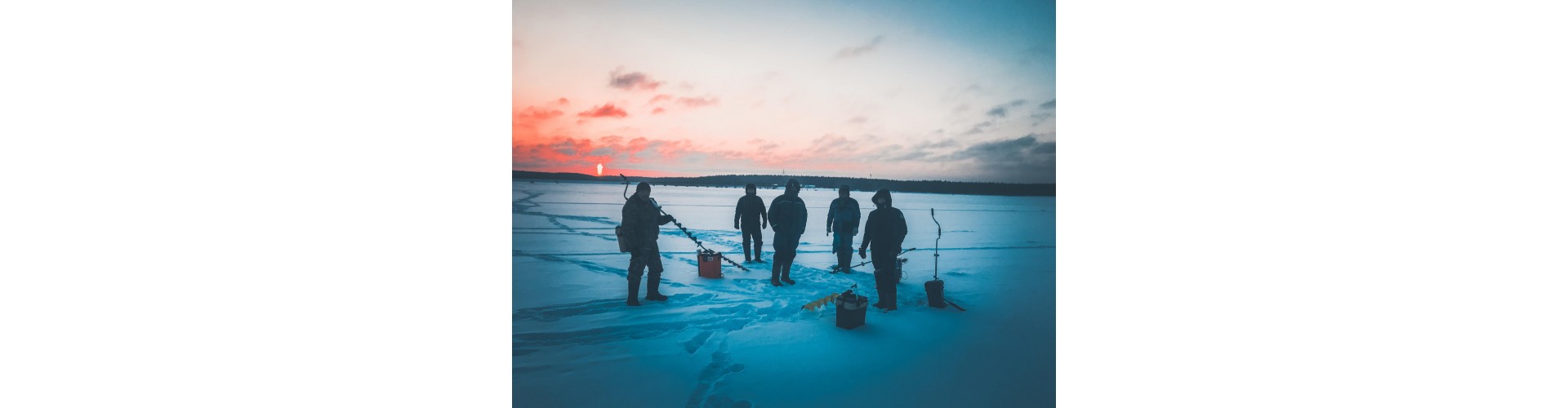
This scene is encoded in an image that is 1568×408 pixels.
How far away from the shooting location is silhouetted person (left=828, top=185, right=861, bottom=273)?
435cm

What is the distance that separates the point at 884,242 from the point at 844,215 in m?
0.59

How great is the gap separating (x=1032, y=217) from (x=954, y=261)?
6620mm

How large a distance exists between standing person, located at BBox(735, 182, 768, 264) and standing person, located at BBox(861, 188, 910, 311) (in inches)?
39.9

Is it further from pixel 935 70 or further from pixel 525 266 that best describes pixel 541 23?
pixel 525 266

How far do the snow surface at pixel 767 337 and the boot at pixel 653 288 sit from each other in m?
0.06

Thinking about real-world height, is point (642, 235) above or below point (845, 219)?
below

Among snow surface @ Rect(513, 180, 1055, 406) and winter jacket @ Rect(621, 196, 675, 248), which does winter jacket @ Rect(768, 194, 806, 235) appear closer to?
snow surface @ Rect(513, 180, 1055, 406)

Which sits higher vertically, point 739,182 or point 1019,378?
point 739,182

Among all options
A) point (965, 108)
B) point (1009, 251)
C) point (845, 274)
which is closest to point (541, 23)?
point (965, 108)

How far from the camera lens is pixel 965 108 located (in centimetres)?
376

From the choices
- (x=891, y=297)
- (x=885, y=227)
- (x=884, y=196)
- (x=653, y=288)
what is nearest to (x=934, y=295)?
(x=891, y=297)

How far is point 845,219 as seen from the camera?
4.46m

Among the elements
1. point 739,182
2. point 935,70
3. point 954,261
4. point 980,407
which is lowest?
point 980,407

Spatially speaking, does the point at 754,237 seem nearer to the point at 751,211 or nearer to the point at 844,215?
the point at 751,211
